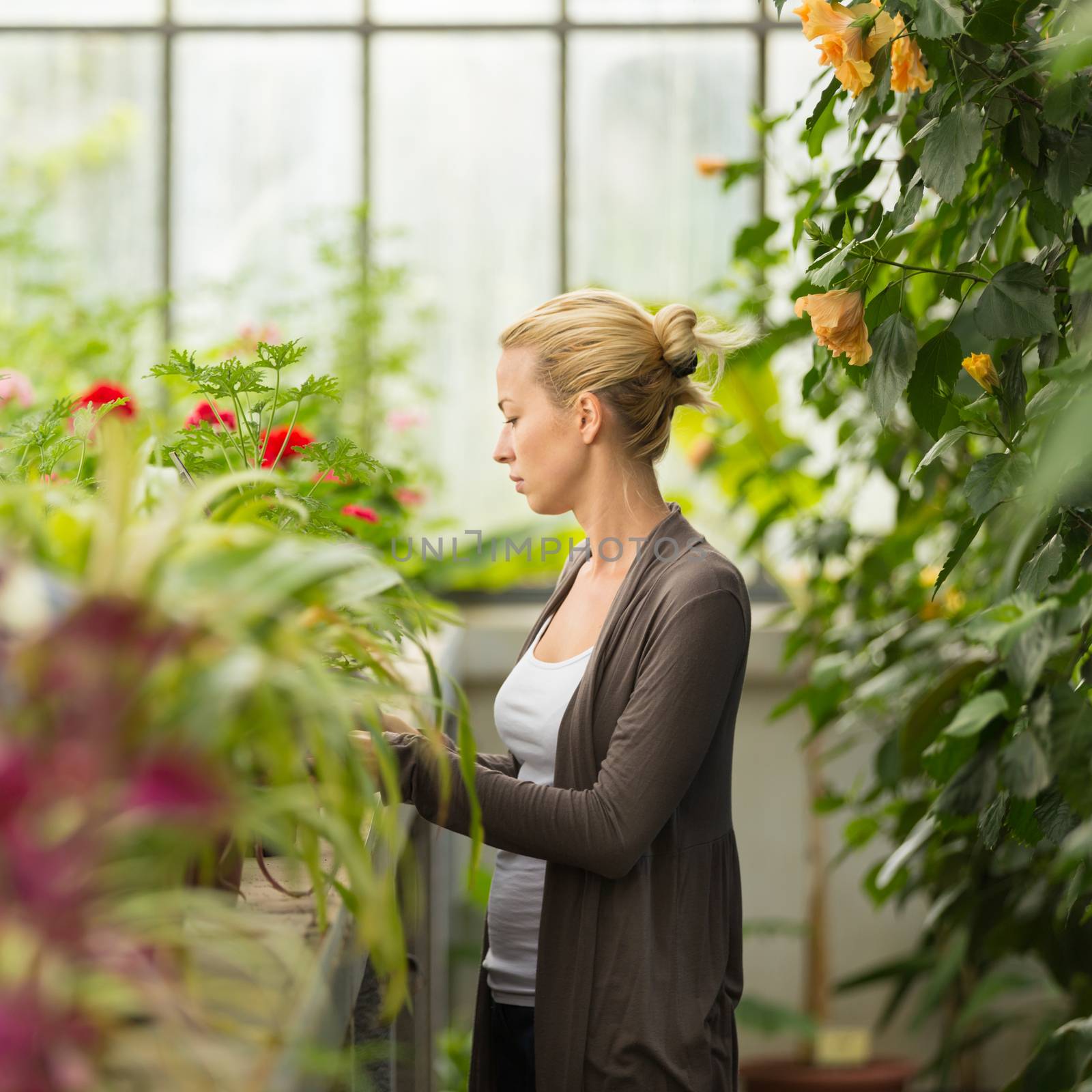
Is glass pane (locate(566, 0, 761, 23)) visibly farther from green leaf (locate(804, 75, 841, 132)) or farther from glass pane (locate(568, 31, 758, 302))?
green leaf (locate(804, 75, 841, 132))

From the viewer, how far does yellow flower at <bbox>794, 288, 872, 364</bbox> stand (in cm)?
99

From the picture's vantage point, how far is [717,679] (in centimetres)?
117

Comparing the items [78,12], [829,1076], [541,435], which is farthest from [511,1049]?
[78,12]

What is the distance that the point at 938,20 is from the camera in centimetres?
83

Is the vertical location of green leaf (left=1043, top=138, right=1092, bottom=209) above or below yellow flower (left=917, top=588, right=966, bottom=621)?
above

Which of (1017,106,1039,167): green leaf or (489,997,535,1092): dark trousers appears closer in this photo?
(1017,106,1039,167): green leaf

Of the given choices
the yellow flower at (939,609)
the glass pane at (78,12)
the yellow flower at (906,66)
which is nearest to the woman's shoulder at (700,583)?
the yellow flower at (906,66)

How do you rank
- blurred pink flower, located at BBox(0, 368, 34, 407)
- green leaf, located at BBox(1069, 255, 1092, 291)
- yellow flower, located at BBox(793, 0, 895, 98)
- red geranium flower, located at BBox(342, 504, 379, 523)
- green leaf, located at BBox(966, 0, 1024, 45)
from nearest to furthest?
1. green leaf, located at BBox(1069, 255, 1092, 291)
2. green leaf, located at BBox(966, 0, 1024, 45)
3. yellow flower, located at BBox(793, 0, 895, 98)
4. red geranium flower, located at BBox(342, 504, 379, 523)
5. blurred pink flower, located at BBox(0, 368, 34, 407)

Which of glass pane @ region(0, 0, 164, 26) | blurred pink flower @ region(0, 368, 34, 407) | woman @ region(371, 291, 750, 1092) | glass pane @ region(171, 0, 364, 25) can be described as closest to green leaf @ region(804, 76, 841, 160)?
woman @ region(371, 291, 750, 1092)

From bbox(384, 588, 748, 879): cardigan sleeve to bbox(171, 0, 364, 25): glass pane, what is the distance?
2.99 m

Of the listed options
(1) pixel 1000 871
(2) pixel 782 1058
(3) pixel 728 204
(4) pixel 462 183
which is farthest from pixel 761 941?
(4) pixel 462 183

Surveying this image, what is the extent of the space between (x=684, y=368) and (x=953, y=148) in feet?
1.62

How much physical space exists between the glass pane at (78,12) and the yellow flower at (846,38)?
310 centimetres

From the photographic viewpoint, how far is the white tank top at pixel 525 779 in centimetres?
131
